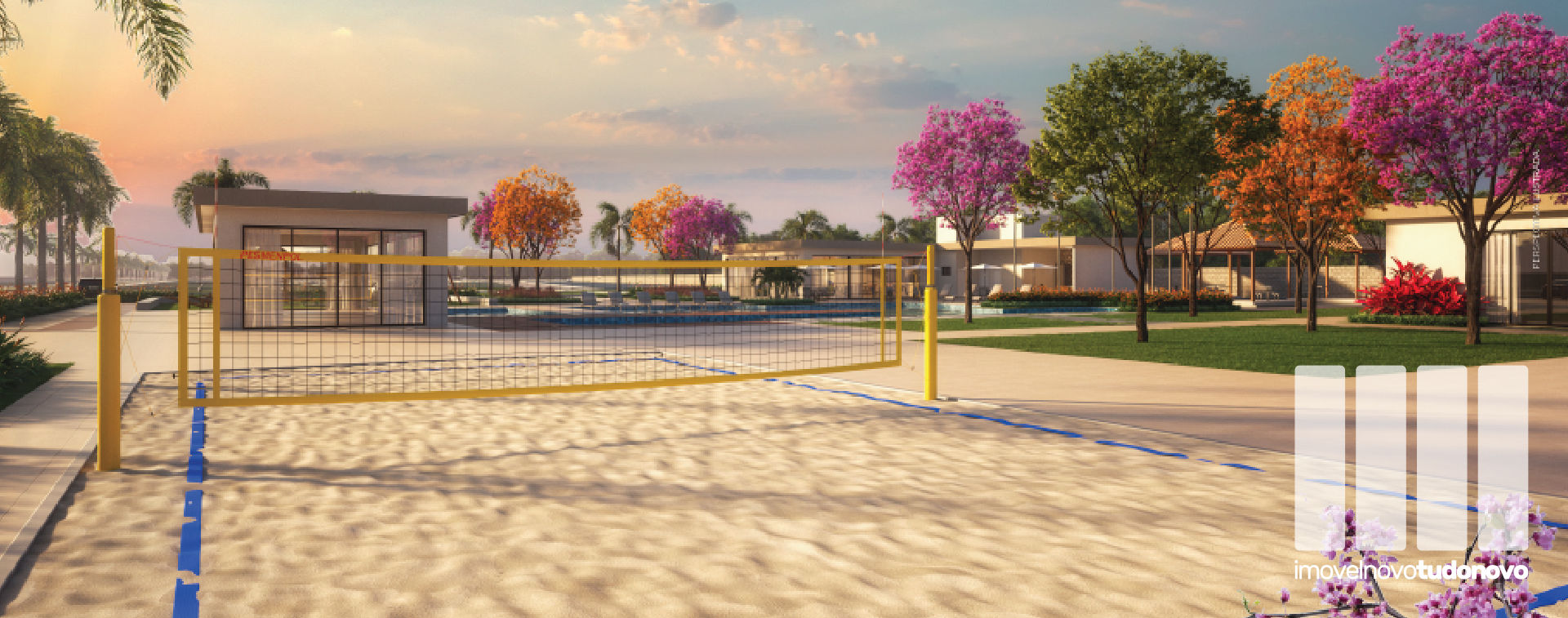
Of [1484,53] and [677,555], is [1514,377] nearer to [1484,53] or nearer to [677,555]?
[1484,53]

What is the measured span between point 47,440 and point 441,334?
45.6 feet

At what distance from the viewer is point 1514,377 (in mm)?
11844

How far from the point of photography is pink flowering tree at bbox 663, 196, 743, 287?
51281 mm

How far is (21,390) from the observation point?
9.77 metres

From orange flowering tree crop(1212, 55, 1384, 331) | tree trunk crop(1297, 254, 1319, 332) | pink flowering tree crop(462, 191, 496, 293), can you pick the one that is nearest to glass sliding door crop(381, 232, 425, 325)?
orange flowering tree crop(1212, 55, 1384, 331)

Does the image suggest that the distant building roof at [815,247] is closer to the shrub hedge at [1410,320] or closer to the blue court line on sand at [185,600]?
the shrub hedge at [1410,320]

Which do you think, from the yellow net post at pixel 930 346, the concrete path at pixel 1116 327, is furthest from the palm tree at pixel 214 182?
the yellow net post at pixel 930 346

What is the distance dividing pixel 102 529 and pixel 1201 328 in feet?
74.3

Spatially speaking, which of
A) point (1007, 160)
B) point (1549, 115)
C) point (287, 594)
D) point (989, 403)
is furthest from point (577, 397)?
point (1007, 160)

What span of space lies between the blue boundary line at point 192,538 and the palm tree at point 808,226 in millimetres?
69482

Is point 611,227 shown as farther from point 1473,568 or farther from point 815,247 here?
point 1473,568

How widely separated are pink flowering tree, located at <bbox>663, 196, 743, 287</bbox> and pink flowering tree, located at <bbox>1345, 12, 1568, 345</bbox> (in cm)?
3702

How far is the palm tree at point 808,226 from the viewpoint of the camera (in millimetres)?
76375

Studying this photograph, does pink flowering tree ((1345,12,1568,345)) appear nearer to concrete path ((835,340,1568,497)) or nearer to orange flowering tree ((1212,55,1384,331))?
orange flowering tree ((1212,55,1384,331))
